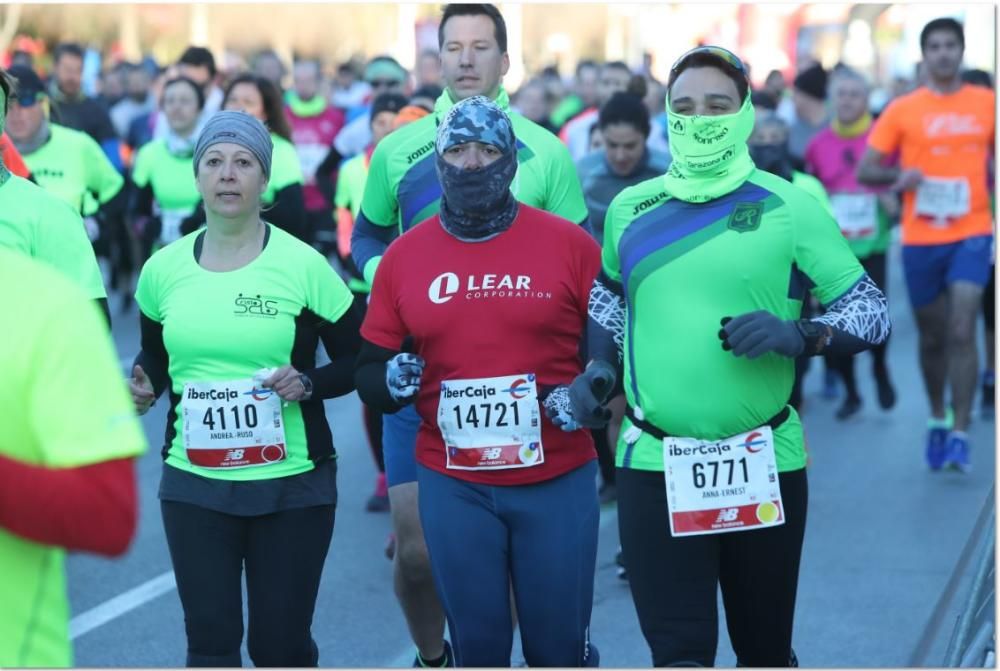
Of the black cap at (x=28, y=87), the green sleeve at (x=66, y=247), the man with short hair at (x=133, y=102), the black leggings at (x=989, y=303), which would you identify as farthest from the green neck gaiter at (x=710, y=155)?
the man with short hair at (x=133, y=102)

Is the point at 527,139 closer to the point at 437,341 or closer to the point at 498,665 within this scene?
the point at 437,341

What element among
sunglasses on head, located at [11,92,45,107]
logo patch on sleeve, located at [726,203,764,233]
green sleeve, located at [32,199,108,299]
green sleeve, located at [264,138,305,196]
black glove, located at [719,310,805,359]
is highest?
logo patch on sleeve, located at [726,203,764,233]

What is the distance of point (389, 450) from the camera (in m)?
5.48

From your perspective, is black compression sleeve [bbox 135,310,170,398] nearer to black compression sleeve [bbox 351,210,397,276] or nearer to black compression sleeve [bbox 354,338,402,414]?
black compression sleeve [bbox 354,338,402,414]

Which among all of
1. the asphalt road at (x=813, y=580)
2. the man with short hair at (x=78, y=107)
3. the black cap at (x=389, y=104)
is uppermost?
the black cap at (x=389, y=104)

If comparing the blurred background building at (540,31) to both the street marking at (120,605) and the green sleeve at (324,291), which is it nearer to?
the street marking at (120,605)

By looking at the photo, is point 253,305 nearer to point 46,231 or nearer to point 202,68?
point 46,231

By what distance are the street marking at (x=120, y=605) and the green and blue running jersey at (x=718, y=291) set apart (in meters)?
2.56

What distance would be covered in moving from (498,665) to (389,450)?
3.34 ft

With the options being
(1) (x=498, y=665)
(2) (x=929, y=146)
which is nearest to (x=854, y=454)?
(2) (x=929, y=146)

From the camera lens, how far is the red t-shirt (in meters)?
4.55

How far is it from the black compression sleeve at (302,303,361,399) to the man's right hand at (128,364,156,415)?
1.41 feet

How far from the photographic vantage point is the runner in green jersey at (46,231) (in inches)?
191

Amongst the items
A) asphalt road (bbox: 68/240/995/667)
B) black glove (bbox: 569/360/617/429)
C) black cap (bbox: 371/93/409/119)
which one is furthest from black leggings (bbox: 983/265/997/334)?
black glove (bbox: 569/360/617/429)
